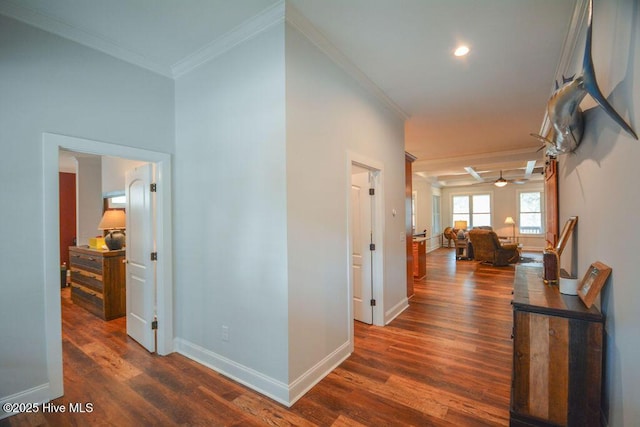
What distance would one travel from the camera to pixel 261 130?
2293 mm

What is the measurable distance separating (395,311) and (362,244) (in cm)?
109

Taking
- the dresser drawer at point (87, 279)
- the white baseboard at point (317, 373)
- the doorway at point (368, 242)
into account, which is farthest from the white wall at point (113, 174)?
the white baseboard at point (317, 373)

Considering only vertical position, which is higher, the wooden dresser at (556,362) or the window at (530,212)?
the window at (530,212)

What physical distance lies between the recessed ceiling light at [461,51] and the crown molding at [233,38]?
5.38 ft

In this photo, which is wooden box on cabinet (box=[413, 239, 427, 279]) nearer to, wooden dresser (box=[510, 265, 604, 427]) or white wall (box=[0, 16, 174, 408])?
wooden dresser (box=[510, 265, 604, 427])

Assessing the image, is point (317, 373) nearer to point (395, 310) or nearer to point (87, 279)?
point (395, 310)

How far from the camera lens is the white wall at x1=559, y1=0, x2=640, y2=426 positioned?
126cm

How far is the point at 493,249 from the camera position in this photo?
7.88 m

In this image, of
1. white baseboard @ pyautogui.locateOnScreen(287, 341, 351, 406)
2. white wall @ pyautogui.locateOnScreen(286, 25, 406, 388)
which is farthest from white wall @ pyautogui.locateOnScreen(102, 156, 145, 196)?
white baseboard @ pyautogui.locateOnScreen(287, 341, 351, 406)

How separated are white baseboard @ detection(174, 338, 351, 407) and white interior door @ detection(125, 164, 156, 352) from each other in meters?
0.44

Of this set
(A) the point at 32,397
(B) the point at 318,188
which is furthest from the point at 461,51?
(A) the point at 32,397

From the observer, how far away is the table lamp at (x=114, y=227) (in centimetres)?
408

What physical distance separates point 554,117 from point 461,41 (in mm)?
1125

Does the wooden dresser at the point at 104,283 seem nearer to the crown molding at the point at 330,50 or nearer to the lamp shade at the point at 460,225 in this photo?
the crown molding at the point at 330,50
